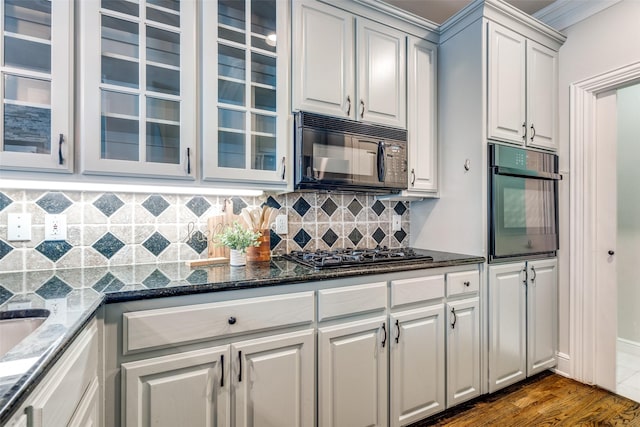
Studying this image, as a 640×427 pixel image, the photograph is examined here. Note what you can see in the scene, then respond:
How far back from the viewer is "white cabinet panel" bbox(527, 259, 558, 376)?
7.32ft

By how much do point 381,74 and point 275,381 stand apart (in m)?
1.87

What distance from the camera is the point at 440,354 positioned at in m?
1.84

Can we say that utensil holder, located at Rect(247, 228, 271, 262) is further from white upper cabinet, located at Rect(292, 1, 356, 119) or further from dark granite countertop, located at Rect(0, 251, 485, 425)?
white upper cabinet, located at Rect(292, 1, 356, 119)

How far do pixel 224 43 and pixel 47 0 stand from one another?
2.31 ft

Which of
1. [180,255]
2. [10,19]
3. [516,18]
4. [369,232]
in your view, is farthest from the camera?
[369,232]

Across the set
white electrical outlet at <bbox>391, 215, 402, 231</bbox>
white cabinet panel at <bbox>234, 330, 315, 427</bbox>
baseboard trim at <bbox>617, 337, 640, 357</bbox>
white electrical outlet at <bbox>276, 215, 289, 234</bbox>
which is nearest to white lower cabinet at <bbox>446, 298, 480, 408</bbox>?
white electrical outlet at <bbox>391, 215, 402, 231</bbox>

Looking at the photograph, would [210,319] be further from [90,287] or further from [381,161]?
[381,161]

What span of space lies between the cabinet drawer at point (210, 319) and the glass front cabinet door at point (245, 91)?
2.15 ft

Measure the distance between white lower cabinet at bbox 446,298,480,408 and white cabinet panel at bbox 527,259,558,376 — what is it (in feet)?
1.77

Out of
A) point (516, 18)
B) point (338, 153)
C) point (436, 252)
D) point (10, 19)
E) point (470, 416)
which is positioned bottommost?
point (470, 416)

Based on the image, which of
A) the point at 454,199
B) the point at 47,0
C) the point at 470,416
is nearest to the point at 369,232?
the point at 454,199

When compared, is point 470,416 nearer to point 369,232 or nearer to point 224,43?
point 369,232

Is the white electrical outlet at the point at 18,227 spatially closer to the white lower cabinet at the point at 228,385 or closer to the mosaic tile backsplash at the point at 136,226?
the mosaic tile backsplash at the point at 136,226

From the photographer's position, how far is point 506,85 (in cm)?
215
